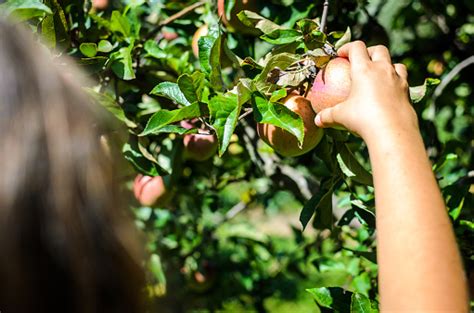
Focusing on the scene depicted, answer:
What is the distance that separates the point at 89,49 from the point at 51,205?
0.58 m

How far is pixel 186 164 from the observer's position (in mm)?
1978

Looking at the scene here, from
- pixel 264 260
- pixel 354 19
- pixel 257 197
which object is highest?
pixel 354 19

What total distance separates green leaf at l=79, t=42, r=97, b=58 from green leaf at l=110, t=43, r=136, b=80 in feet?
0.11

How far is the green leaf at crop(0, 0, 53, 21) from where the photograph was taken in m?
1.13

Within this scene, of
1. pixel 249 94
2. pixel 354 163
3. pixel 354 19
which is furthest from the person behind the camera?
pixel 354 19

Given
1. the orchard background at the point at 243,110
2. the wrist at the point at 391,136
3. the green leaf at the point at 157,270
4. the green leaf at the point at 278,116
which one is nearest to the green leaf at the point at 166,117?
the orchard background at the point at 243,110

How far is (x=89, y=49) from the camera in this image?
132cm

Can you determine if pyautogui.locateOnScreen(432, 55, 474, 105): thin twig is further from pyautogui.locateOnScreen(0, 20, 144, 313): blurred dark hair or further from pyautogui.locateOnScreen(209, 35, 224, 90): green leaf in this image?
pyautogui.locateOnScreen(0, 20, 144, 313): blurred dark hair

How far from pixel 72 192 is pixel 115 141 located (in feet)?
1.92

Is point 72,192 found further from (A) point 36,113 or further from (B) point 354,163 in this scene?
(B) point 354,163

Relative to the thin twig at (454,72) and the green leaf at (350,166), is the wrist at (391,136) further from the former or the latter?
the thin twig at (454,72)

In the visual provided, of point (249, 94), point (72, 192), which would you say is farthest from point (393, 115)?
point (72, 192)

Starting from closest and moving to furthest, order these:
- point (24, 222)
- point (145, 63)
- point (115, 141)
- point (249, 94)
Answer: point (24, 222) → point (249, 94) → point (115, 141) → point (145, 63)

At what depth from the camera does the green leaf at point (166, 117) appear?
1151 mm
